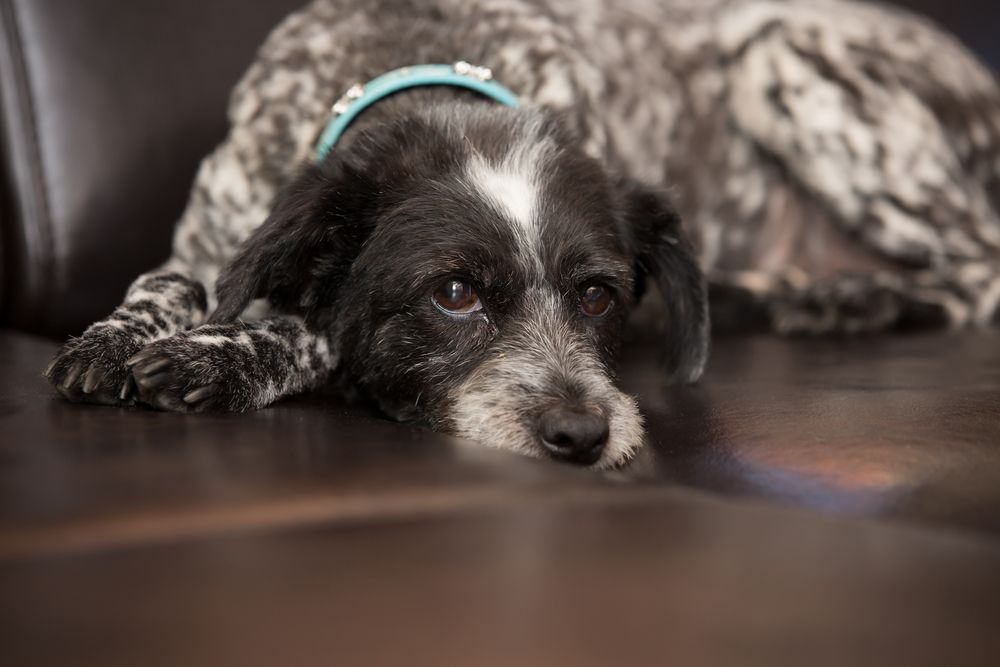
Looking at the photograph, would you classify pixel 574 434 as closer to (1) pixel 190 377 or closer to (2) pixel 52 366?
(1) pixel 190 377

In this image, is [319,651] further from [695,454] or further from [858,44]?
[858,44]

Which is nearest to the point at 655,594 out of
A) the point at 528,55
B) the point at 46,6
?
the point at 528,55

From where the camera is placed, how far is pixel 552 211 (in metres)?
1.87

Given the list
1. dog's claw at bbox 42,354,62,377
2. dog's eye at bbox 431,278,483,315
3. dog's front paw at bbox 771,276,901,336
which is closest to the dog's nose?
dog's eye at bbox 431,278,483,315

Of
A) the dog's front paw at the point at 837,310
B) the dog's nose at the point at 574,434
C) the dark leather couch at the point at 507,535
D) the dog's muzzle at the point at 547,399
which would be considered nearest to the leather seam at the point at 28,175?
the dark leather couch at the point at 507,535

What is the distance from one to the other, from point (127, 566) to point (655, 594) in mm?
441

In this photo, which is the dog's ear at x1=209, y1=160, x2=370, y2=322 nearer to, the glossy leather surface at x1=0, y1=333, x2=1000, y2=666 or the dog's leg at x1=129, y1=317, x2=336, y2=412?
the dog's leg at x1=129, y1=317, x2=336, y2=412

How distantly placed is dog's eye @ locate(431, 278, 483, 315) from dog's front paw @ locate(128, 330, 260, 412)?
0.37m

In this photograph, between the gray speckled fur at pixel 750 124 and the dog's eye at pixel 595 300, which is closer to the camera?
the dog's eye at pixel 595 300

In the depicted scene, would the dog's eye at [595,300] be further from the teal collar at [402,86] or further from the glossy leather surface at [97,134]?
the glossy leather surface at [97,134]

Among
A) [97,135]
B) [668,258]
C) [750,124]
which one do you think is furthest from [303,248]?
[750,124]

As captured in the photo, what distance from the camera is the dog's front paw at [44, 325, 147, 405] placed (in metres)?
1.53

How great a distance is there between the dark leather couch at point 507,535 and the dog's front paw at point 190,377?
6 centimetres

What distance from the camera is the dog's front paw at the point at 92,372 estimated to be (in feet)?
5.02
